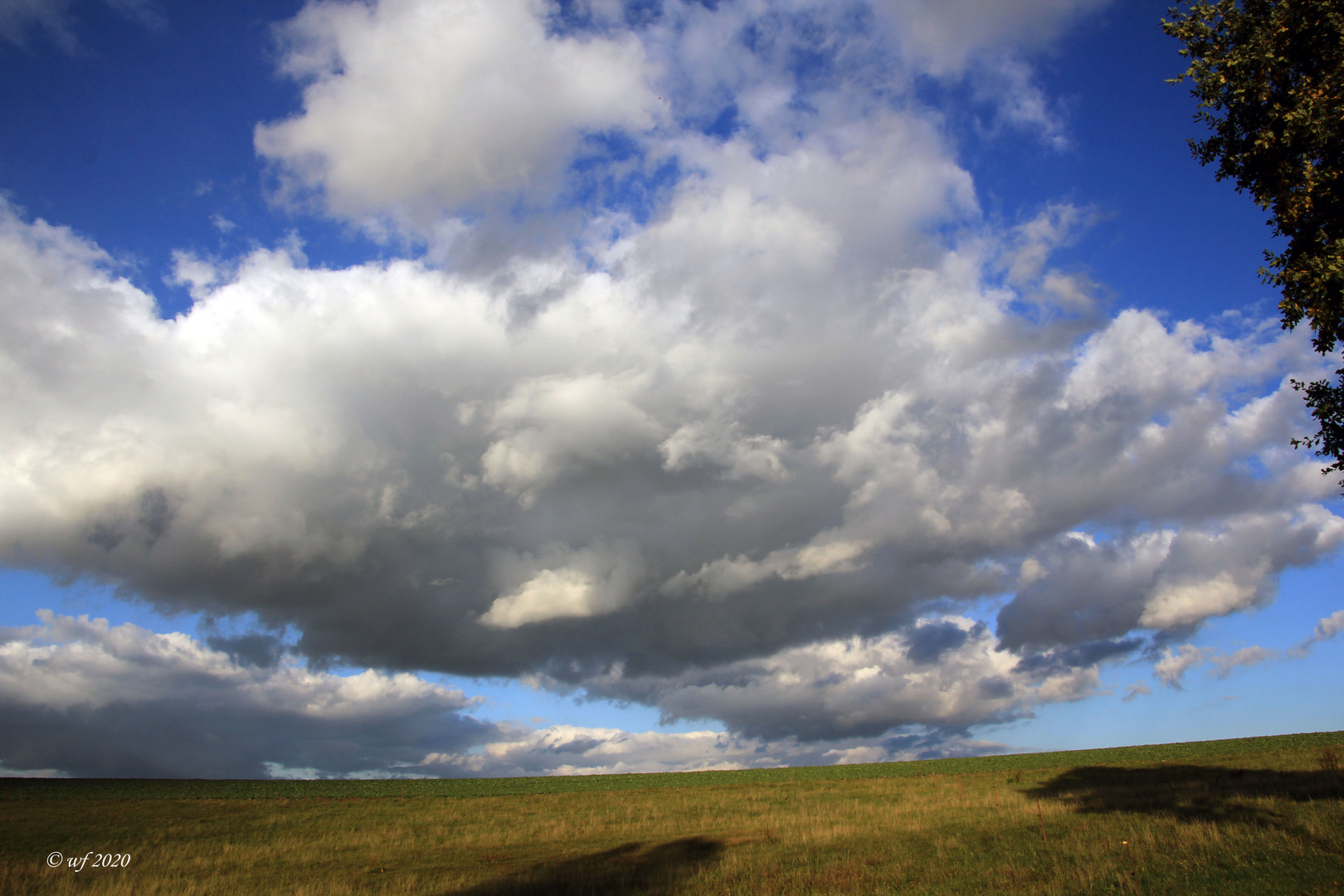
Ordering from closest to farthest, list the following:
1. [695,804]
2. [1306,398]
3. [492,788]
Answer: [1306,398] → [695,804] → [492,788]

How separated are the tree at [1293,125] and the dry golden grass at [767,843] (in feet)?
45.0

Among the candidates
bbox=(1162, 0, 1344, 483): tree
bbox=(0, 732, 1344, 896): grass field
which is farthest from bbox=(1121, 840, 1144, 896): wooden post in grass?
bbox=(1162, 0, 1344, 483): tree

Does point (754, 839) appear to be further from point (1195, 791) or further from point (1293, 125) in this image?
point (1293, 125)

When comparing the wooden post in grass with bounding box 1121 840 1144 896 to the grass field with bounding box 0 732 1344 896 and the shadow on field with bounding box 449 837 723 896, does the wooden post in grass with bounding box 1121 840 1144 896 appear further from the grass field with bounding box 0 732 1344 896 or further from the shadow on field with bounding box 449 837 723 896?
the shadow on field with bounding box 449 837 723 896

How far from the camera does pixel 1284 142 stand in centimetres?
1825

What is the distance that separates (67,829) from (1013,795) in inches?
2437

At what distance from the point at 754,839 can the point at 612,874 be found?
34.4 feet

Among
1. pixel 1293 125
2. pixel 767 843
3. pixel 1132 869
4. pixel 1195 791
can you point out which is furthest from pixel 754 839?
pixel 1293 125

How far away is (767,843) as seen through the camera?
3338cm

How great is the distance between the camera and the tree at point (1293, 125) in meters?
17.2

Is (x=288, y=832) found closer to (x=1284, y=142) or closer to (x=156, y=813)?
(x=156, y=813)

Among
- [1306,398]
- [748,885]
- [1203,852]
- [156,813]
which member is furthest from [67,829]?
[1306,398]

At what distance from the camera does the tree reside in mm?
17219

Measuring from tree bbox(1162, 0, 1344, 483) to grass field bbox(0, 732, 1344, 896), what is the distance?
47.5ft
